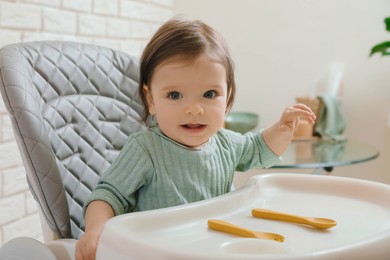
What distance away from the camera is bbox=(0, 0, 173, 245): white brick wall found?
163cm

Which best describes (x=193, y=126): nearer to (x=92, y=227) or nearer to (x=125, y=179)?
(x=125, y=179)

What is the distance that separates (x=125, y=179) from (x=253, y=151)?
1.05ft

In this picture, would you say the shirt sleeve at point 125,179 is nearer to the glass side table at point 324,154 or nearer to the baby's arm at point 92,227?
the baby's arm at point 92,227

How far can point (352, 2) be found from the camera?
243cm

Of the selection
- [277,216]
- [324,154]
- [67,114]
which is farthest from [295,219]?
[324,154]

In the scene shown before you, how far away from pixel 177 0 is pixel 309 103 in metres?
0.91

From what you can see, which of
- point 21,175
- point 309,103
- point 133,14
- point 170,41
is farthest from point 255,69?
point 170,41

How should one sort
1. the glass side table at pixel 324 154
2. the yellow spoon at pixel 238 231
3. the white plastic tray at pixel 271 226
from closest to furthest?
the white plastic tray at pixel 271 226 < the yellow spoon at pixel 238 231 < the glass side table at pixel 324 154

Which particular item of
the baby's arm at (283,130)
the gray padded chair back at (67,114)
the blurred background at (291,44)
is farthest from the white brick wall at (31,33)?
the baby's arm at (283,130)

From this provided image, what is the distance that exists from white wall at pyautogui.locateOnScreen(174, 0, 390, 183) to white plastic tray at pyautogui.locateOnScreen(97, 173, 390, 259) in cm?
152

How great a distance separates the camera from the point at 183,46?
95 centimetres

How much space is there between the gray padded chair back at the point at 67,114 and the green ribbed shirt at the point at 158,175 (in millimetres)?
118

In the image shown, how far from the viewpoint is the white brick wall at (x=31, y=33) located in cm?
163

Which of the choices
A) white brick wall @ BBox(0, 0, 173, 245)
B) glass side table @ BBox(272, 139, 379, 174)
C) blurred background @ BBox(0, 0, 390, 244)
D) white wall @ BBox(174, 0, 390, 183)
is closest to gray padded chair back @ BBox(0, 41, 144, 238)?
white brick wall @ BBox(0, 0, 173, 245)
